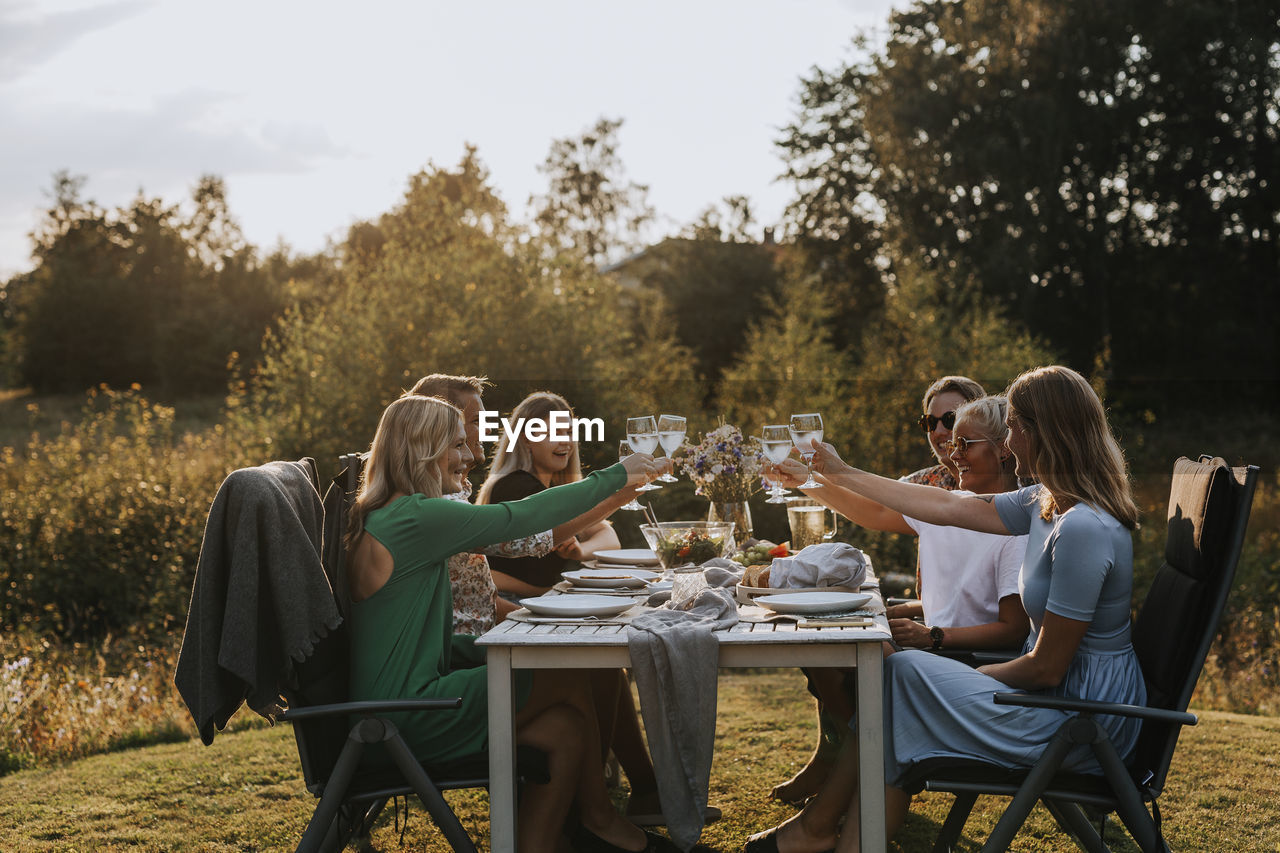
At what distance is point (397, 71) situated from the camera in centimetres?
935

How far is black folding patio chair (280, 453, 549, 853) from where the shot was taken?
254 cm

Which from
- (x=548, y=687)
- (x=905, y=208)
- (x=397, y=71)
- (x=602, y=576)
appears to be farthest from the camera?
(x=905, y=208)

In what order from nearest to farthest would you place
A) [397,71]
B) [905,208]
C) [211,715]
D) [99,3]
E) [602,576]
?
1. [211,715]
2. [602,576]
3. [99,3]
4. [397,71]
5. [905,208]

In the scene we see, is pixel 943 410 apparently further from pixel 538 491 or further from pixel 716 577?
pixel 538 491

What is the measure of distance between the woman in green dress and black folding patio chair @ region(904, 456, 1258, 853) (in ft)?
3.05

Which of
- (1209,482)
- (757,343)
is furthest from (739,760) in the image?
(757,343)

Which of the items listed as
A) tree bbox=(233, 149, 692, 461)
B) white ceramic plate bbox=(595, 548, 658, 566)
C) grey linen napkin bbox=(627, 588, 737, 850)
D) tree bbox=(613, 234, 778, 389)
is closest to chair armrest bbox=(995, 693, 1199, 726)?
grey linen napkin bbox=(627, 588, 737, 850)

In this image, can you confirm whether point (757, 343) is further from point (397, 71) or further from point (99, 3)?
point (99, 3)

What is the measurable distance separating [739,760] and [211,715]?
2.68m

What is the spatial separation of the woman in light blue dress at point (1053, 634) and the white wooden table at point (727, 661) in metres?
0.11

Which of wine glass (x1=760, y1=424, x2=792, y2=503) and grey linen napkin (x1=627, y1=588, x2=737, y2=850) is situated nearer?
grey linen napkin (x1=627, y1=588, x2=737, y2=850)

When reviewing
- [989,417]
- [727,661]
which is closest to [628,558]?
[989,417]

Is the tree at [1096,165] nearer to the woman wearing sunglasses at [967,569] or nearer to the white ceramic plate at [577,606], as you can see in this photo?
the woman wearing sunglasses at [967,569]

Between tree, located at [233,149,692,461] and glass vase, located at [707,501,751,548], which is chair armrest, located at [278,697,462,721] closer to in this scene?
glass vase, located at [707,501,751,548]
